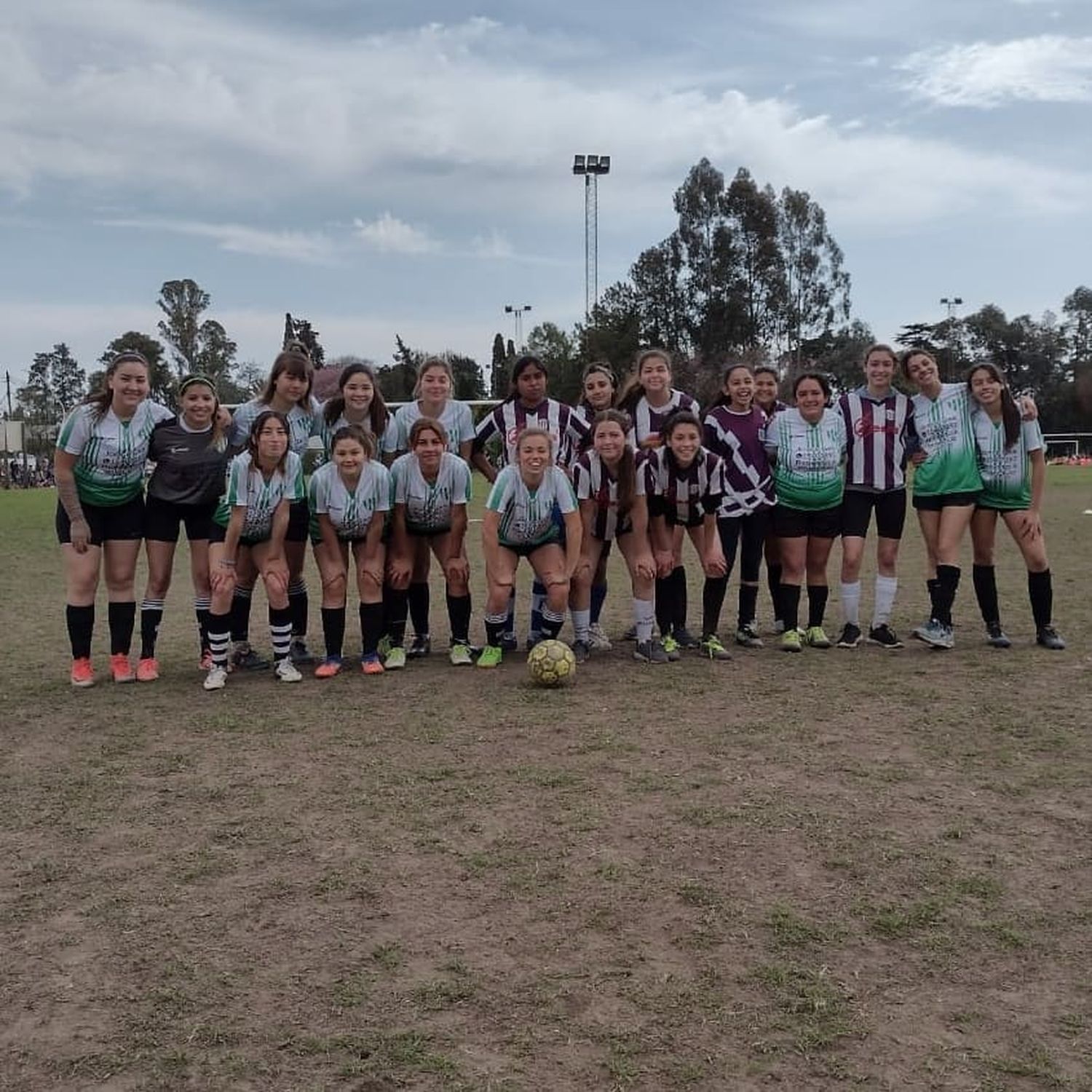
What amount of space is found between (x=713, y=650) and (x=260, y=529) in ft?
9.78

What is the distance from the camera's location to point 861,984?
2.66 meters

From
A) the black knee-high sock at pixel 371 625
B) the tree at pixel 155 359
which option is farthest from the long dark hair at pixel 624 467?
the tree at pixel 155 359

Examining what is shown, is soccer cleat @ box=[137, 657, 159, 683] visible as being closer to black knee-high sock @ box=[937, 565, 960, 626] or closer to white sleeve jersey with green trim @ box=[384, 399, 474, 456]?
white sleeve jersey with green trim @ box=[384, 399, 474, 456]

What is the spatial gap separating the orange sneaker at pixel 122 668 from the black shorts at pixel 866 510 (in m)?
4.70

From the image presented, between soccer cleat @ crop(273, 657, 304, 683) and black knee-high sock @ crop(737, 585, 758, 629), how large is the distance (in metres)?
3.01

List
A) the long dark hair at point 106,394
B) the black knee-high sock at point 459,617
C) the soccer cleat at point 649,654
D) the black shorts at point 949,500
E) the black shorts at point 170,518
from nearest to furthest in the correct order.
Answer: the long dark hair at point 106,394 < the black shorts at point 170,518 < the soccer cleat at point 649,654 < the black knee-high sock at point 459,617 < the black shorts at point 949,500

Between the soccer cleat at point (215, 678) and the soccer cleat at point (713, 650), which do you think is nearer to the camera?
the soccer cleat at point (215, 678)

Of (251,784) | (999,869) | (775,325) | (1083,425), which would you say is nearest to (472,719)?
(251,784)

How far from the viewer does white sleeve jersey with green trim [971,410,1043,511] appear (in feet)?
22.4

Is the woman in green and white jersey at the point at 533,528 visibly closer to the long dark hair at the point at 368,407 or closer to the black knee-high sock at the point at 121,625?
the long dark hair at the point at 368,407

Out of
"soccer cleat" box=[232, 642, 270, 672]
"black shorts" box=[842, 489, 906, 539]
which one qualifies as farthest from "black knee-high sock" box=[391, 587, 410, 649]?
"black shorts" box=[842, 489, 906, 539]

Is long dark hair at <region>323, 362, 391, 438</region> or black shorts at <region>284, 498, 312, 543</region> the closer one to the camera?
black shorts at <region>284, 498, 312, 543</region>

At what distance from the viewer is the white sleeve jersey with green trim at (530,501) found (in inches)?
254

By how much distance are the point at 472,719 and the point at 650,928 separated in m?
2.36
